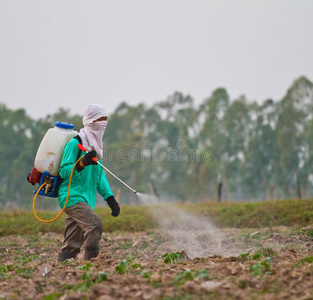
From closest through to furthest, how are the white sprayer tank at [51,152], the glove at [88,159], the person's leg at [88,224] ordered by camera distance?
the glove at [88,159]
the person's leg at [88,224]
the white sprayer tank at [51,152]

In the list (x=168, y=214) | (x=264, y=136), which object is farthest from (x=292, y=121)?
(x=168, y=214)

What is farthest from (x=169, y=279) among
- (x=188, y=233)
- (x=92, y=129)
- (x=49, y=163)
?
(x=188, y=233)

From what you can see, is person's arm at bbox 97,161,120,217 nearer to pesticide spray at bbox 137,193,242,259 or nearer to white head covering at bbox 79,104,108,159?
white head covering at bbox 79,104,108,159

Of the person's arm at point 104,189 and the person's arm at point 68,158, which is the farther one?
the person's arm at point 104,189

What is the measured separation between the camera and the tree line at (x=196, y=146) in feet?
168

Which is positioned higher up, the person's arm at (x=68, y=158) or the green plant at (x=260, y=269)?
the person's arm at (x=68, y=158)

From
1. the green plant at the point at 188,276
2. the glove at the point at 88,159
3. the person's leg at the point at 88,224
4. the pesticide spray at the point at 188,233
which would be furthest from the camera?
the pesticide spray at the point at 188,233

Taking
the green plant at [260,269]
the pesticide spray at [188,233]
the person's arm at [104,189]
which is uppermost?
the person's arm at [104,189]

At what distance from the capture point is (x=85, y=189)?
24.6ft

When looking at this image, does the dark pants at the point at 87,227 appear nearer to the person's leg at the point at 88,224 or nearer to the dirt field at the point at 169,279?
the person's leg at the point at 88,224

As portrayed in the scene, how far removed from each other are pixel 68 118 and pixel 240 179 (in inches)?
745

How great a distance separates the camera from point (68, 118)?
56.8 metres

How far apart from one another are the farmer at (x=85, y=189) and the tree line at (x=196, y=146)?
4094 centimetres

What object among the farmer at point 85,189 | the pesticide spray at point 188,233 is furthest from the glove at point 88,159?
the pesticide spray at point 188,233
